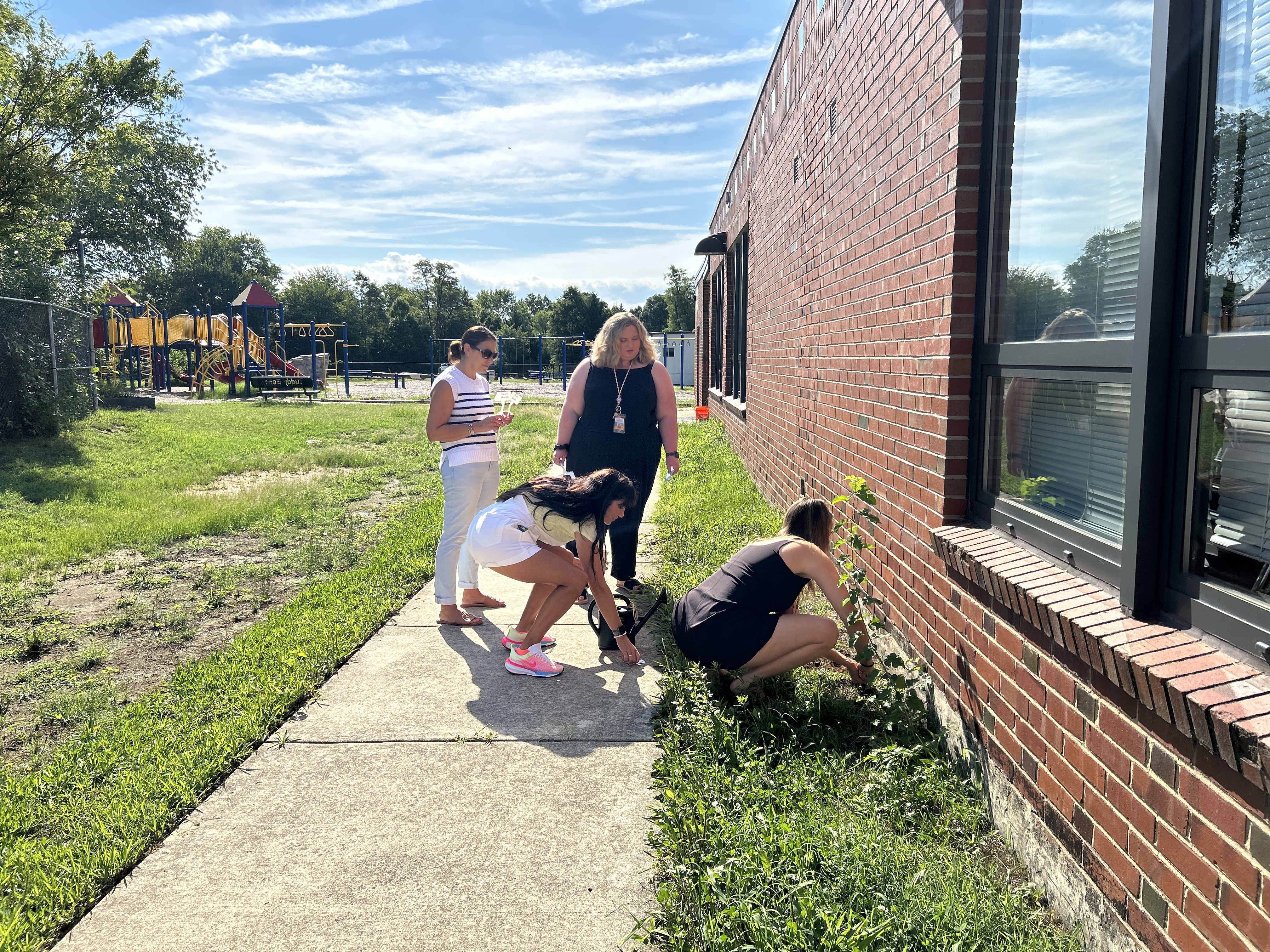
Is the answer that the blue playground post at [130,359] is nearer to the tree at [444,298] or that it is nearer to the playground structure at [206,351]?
the playground structure at [206,351]

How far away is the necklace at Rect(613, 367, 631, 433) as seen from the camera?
551cm

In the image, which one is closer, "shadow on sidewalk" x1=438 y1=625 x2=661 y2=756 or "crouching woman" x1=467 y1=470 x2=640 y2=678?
"shadow on sidewalk" x1=438 y1=625 x2=661 y2=756

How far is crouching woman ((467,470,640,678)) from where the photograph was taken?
4.22 m

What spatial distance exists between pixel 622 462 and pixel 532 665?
1.64 meters

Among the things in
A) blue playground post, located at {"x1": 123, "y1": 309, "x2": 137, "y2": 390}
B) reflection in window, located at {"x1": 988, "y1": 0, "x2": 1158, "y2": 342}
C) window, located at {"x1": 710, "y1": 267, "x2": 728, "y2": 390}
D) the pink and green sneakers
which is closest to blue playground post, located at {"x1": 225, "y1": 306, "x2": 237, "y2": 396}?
blue playground post, located at {"x1": 123, "y1": 309, "x2": 137, "y2": 390}

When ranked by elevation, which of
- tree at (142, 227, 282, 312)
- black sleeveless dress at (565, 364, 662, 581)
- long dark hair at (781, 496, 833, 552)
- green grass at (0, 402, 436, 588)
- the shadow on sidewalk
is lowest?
the shadow on sidewalk

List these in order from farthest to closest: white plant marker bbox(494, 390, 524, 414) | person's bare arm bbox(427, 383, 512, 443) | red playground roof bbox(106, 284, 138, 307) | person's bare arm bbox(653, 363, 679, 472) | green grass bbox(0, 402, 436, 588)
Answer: red playground roof bbox(106, 284, 138, 307)
white plant marker bbox(494, 390, 524, 414)
green grass bbox(0, 402, 436, 588)
person's bare arm bbox(653, 363, 679, 472)
person's bare arm bbox(427, 383, 512, 443)

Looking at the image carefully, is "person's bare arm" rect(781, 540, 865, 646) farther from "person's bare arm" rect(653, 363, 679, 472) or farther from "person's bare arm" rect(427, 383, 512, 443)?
"person's bare arm" rect(427, 383, 512, 443)

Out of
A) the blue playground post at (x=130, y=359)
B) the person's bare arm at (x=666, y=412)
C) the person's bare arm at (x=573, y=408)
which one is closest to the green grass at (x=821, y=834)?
the person's bare arm at (x=666, y=412)

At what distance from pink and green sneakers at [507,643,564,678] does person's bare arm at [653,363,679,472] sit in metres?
1.65

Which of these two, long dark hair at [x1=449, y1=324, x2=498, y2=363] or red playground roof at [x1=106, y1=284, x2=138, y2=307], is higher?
red playground roof at [x1=106, y1=284, x2=138, y2=307]

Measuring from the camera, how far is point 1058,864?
240cm

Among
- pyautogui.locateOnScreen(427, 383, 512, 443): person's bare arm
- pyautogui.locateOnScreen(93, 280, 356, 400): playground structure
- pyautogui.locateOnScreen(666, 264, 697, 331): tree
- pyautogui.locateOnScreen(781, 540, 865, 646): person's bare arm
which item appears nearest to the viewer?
pyautogui.locateOnScreen(781, 540, 865, 646): person's bare arm

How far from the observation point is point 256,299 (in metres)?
29.1
